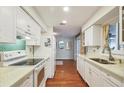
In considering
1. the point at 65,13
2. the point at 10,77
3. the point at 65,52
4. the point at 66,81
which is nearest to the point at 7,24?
the point at 10,77

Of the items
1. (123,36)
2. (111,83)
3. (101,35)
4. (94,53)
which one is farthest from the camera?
(94,53)

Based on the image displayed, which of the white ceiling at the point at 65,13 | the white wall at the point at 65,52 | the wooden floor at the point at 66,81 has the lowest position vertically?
the wooden floor at the point at 66,81

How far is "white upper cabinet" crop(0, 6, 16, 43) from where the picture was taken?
5.32ft

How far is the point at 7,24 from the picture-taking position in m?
1.77

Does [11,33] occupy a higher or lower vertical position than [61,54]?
higher

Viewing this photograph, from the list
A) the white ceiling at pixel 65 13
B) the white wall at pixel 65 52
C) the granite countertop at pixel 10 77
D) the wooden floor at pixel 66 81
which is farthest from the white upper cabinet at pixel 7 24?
the white wall at pixel 65 52

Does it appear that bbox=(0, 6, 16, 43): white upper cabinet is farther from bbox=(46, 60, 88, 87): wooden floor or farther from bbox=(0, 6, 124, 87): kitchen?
bbox=(46, 60, 88, 87): wooden floor

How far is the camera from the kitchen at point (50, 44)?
187cm

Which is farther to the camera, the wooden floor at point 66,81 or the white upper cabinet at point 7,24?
the wooden floor at point 66,81

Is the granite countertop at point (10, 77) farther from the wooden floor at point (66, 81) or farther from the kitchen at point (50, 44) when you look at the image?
the wooden floor at point (66, 81)

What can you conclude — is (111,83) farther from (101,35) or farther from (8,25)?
(101,35)

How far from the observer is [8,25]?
70.8 inches

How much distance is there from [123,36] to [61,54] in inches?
450
